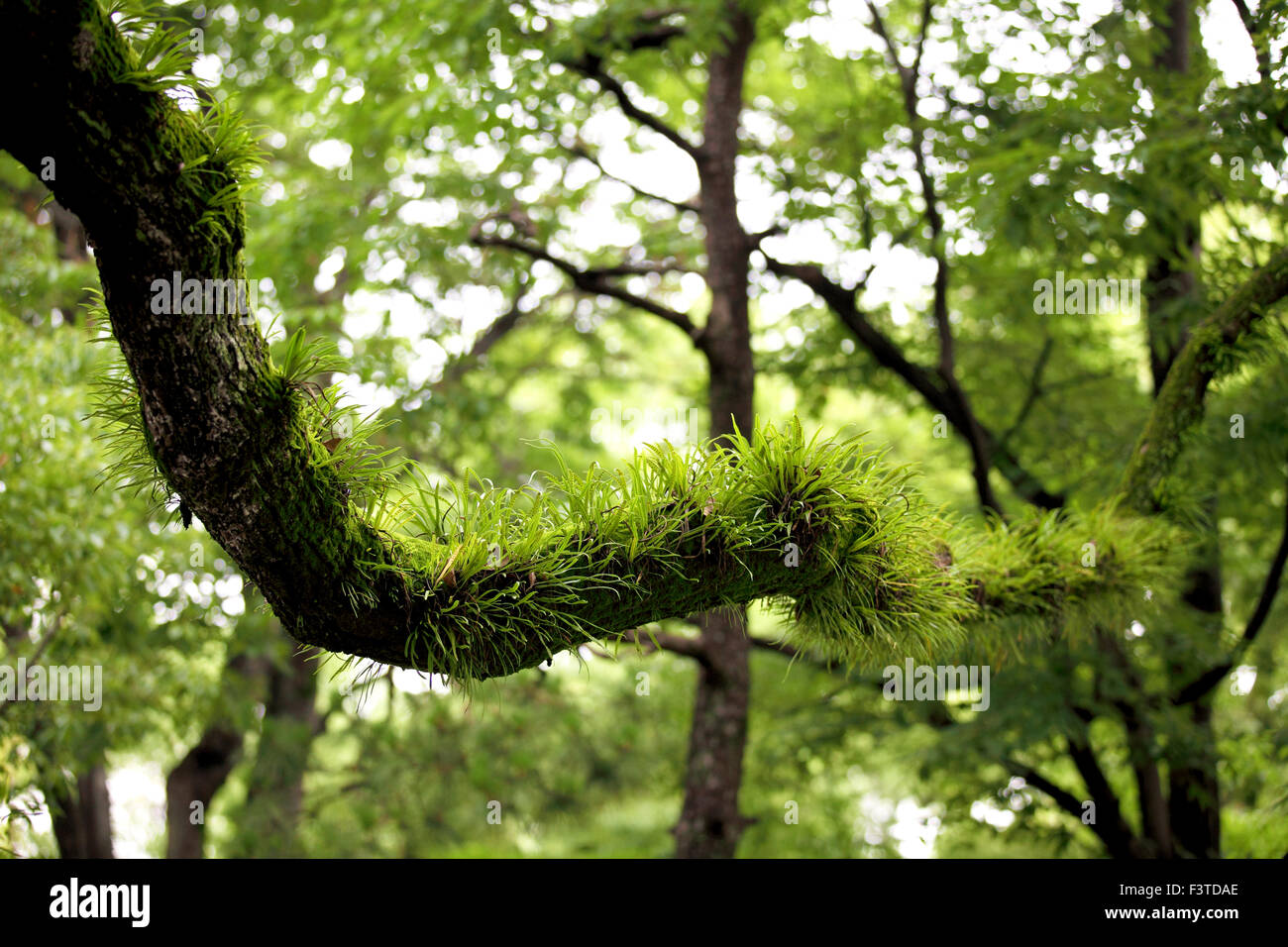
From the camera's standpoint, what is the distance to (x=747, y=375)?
550 cm

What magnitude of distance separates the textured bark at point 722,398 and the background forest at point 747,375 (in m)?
0.02

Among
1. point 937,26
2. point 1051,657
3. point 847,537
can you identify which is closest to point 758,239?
point 937,26

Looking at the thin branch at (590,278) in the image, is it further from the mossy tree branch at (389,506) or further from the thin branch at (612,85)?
the mossy tree branch at (389,506)

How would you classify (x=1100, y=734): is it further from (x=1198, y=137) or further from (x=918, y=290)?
(x=1198, y=137)

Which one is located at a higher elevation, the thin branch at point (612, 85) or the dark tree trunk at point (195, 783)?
the thin branch at point (612, 85)

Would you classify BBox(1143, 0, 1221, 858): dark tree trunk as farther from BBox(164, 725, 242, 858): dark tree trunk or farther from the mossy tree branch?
BBox(164, 725, 242, 858): dark tree trunk

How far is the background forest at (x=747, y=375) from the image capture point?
14.4 feet

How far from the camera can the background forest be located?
4.40 meters

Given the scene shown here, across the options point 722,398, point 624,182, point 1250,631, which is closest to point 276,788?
point 722,398

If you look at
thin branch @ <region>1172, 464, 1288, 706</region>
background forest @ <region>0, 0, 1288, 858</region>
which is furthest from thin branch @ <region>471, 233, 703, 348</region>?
thin branch @ <region>1172, 464, 1288, 706</region>

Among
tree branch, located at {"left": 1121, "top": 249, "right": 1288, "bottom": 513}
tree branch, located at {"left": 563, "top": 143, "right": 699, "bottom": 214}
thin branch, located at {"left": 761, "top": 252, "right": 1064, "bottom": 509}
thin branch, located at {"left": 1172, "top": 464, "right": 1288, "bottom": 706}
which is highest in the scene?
tree branch, located at {"left": 563, "top": 143, "right": 699, "bottom": 214}

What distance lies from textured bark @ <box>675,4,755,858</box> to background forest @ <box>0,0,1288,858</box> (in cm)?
2

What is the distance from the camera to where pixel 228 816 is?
8305 mm

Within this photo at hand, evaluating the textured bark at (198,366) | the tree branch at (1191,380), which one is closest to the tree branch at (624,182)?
the tree branch at (1191,380)
